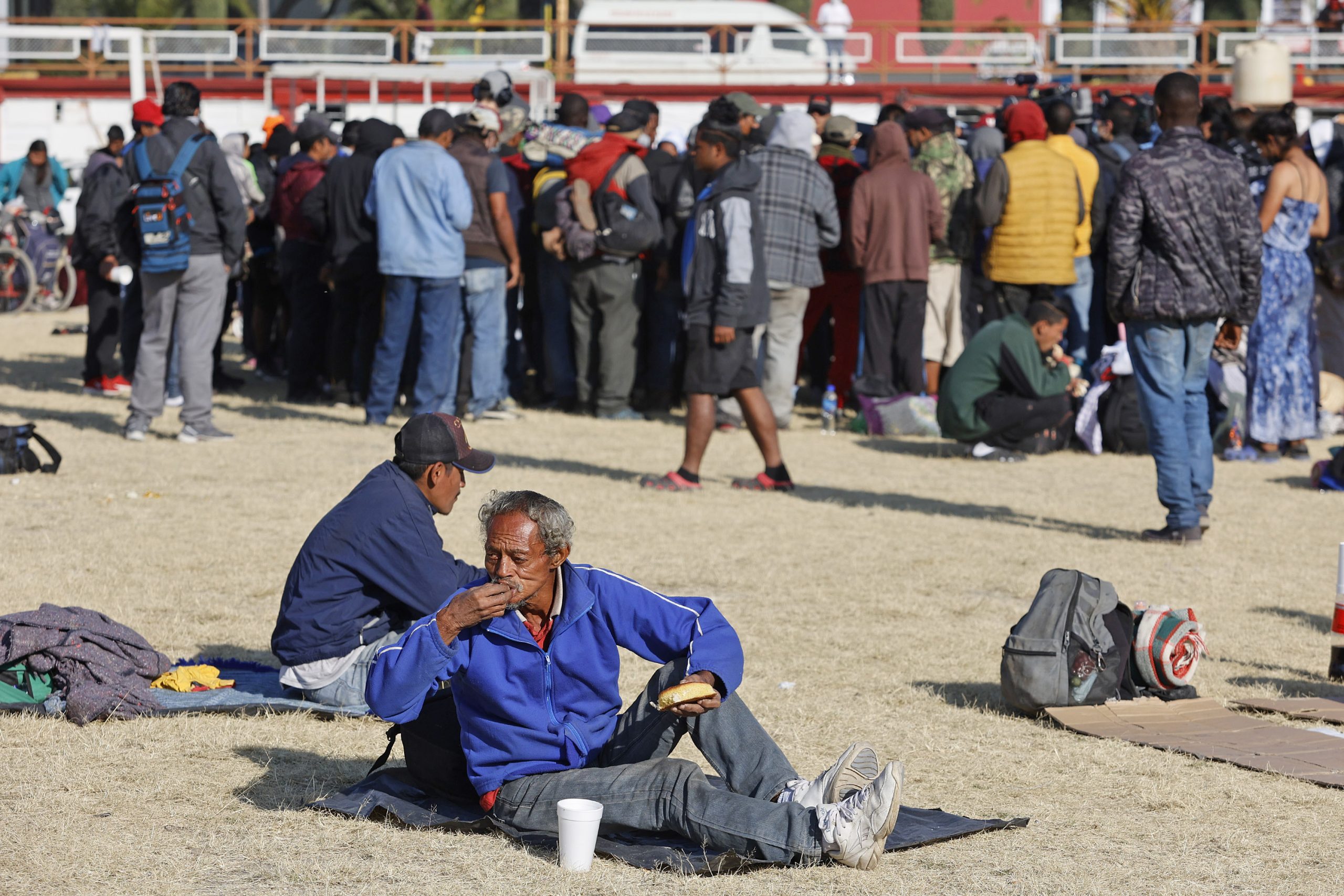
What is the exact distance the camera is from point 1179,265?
25.6ft

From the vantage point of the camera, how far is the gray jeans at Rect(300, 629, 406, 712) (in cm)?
518

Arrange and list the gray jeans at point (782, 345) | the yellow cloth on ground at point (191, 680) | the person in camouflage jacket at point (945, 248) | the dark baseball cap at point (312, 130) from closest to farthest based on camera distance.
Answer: the yellow cloth on ground at point (191, 680) < the gray jeans at point (782, 345) < the person in camouflage jacket at point (945, 248) < the dark baseball cap at point (312, 130)

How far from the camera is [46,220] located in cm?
1925

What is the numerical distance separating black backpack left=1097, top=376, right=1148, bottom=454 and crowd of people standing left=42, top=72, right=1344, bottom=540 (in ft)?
0.72

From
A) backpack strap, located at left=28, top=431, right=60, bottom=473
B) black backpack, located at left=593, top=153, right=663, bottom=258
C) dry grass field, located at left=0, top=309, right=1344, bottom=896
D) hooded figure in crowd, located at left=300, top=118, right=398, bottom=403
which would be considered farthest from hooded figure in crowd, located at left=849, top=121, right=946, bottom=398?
backpack strap, located at left=28, top=431, right=60, bottom=473

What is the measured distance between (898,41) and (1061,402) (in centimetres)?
1887

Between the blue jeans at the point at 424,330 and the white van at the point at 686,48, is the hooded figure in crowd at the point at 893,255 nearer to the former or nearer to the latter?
the blue jeans at the point at 424,330

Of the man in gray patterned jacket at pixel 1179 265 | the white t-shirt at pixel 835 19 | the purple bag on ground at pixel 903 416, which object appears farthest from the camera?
the white t-shirt at pixel 835 19

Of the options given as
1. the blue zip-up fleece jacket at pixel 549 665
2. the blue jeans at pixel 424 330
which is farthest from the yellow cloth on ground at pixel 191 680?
the blue jeans at pixel 424 330

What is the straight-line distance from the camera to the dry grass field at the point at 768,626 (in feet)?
13.0

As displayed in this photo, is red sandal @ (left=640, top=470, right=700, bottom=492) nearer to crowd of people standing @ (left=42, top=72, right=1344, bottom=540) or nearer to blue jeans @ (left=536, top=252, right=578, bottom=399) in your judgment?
crowd of people standing @ (left=42, top=72, right=1344, bottom=540)

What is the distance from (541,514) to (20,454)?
6.50 m

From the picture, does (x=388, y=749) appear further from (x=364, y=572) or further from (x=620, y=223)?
(x=620, y=223)

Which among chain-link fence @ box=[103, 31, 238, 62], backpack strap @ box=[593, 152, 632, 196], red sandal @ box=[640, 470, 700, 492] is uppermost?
chain-link fence @ box=[103, 31, 238, 62]
